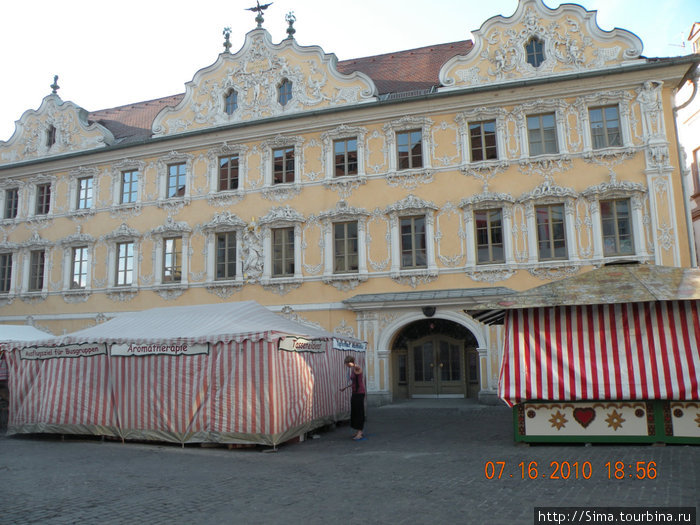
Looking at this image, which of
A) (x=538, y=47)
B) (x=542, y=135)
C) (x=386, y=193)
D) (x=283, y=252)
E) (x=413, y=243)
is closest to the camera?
(x=542, y=135)

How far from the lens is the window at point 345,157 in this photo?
784 inches

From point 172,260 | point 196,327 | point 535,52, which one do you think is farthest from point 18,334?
point 535,52

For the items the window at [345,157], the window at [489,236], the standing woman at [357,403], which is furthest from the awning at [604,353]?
the window at [345,157]

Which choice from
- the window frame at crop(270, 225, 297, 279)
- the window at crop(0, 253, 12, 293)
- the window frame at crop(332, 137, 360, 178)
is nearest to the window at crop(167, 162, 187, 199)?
the window frame at crop(270, 225, 297, 279)

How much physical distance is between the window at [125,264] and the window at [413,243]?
1032 cm

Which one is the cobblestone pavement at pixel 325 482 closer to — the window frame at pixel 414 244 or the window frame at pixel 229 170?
the window frame at pixel 414 244

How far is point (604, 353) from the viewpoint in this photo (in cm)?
980

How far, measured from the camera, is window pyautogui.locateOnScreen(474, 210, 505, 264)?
18062mm

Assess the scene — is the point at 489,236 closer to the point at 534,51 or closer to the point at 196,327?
the point at 534,51

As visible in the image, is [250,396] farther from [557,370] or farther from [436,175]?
[436,175]

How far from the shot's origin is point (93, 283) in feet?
73.7

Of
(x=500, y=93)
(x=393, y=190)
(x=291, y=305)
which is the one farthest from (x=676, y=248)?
(x=291, y=305)

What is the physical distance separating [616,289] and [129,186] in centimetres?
1861

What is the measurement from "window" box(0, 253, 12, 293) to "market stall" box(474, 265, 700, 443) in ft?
70.8
